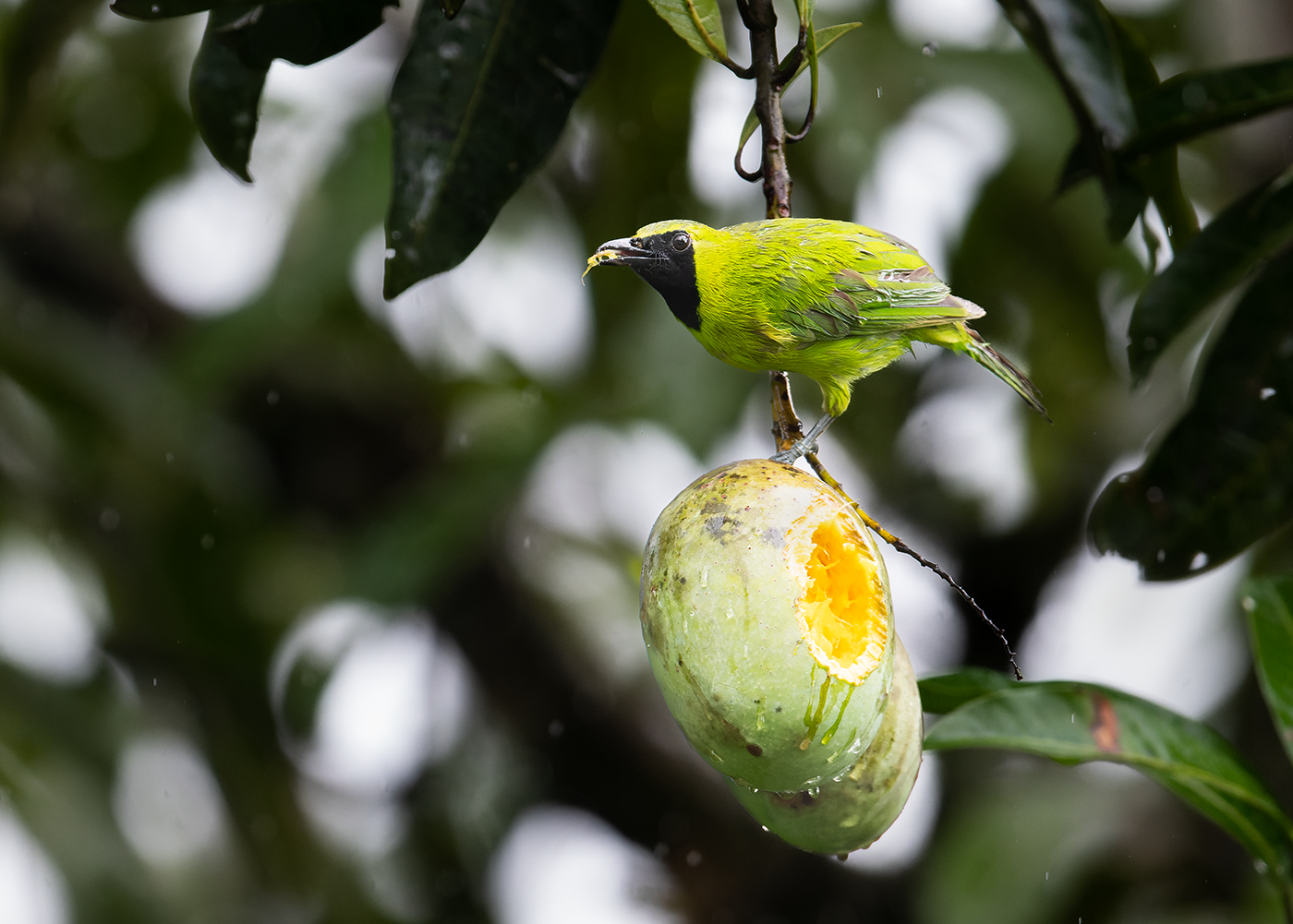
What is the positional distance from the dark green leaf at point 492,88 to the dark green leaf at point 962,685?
25.8 inches

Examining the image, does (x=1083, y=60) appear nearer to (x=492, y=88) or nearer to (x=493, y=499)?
(x=492, y=88)

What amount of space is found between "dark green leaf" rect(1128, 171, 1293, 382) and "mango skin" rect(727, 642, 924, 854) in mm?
386

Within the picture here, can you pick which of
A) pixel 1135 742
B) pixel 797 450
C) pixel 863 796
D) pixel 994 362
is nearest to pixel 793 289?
pixel 797 450

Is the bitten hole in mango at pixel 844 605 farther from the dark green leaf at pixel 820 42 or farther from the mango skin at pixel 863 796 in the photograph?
the dark green leaf at pixel 820 42

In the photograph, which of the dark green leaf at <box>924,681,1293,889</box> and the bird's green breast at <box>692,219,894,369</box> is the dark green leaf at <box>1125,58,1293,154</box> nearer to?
the bird's green breast at <box>692,219,894,369</box>

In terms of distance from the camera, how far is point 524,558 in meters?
2.45

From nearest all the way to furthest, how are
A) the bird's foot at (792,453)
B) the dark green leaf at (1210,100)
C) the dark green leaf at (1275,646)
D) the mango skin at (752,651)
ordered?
the mango skin at (752,651) < the bird's foot at (792,453) < the dark green leaf at (1210,100) < the dark green leaf at (1275,646)

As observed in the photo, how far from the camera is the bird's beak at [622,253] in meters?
0.86

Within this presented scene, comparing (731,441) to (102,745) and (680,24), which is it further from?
(102,745)

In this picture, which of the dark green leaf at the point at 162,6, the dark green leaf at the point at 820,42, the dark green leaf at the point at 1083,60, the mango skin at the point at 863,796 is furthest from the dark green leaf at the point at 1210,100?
the dark green leaf at the point at 162,6

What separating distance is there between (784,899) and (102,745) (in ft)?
5.13

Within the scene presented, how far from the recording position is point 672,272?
2.96ft

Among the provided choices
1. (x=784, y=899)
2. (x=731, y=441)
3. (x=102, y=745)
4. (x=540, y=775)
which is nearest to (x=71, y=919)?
(x=102, y=745)

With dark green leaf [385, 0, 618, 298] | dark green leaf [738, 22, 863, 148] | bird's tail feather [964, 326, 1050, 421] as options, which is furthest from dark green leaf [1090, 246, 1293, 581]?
dark green leaf [385, 0, 618, 298]
